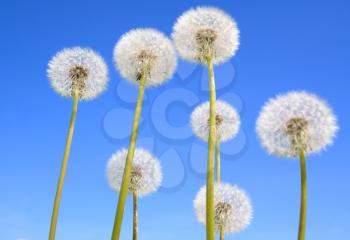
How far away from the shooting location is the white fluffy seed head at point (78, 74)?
1173 cm

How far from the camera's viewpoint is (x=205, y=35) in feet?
33.0

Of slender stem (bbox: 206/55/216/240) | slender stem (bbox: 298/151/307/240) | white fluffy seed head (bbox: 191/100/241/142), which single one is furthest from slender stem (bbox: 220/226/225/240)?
slender stem (bbox: 298/151/307/240)

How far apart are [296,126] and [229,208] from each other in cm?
459

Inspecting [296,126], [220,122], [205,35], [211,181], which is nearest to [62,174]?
[211,181]

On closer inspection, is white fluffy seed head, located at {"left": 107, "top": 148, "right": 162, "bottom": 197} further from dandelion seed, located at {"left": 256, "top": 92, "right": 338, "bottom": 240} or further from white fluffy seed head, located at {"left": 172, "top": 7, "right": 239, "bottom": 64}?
dandelion seed, located at {"left": 256, "top": 92, "right": 338, "bottom": 240}

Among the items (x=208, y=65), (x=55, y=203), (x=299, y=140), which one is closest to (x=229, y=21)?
(x=208, y=65)

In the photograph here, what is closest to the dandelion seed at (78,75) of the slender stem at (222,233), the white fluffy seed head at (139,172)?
the white fluffy seed head at (139,172)

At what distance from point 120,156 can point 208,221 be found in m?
5.63

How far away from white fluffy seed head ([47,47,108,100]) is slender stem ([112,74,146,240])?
6.20 feet

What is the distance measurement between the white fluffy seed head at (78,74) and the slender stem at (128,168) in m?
1.89

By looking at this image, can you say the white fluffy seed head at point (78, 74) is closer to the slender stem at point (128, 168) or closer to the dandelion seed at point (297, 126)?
the slender stem at point (128, 168)

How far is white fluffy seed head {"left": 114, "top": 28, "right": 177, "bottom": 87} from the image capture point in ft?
35.0

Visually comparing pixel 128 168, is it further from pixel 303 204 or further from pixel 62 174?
pixel 303 204

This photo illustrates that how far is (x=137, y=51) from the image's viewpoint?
34.9 ft
